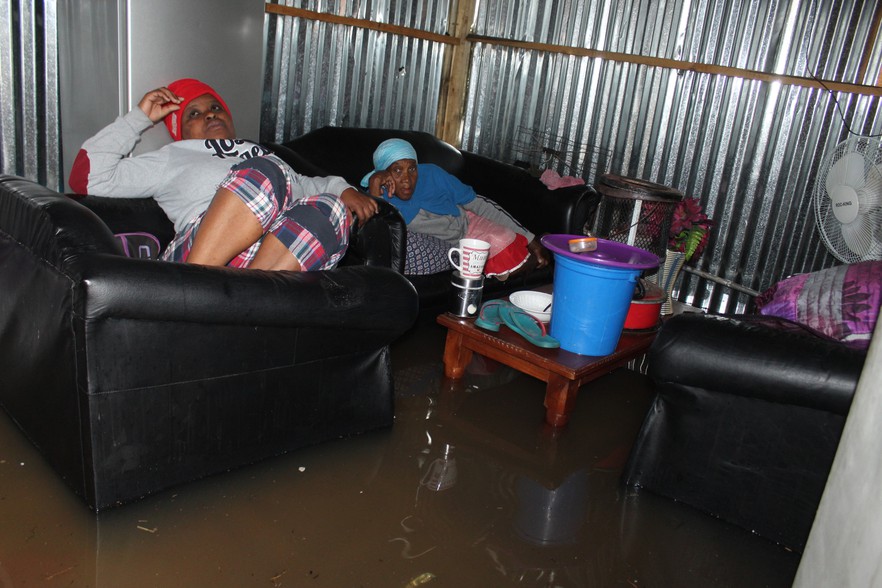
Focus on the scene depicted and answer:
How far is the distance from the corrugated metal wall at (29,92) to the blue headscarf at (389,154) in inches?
57.5

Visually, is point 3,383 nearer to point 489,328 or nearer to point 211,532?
point 211,532

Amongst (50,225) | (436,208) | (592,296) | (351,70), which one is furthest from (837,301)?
(351,70)

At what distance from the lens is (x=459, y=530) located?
2.09m

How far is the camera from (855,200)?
296cm

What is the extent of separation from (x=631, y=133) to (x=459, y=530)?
3.43 meters

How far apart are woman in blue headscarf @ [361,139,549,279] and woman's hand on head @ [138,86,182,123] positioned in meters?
1.19

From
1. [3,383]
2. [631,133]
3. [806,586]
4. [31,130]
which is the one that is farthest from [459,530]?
[631,133]

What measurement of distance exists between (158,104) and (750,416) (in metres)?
2.32

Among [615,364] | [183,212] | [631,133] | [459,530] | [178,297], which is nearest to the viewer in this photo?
[178,297]

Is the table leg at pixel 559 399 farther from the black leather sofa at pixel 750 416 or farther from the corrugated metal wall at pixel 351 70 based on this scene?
the corrugated metal wall at pixel 351 70

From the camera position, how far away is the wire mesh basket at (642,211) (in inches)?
148

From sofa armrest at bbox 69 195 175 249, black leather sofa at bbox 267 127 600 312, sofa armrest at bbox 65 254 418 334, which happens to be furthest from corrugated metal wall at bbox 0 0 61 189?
sofa armrest at bbox 65 254 418 334

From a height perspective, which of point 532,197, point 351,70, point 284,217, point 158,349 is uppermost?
point 351,70

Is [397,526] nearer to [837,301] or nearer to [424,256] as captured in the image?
[837,301]
